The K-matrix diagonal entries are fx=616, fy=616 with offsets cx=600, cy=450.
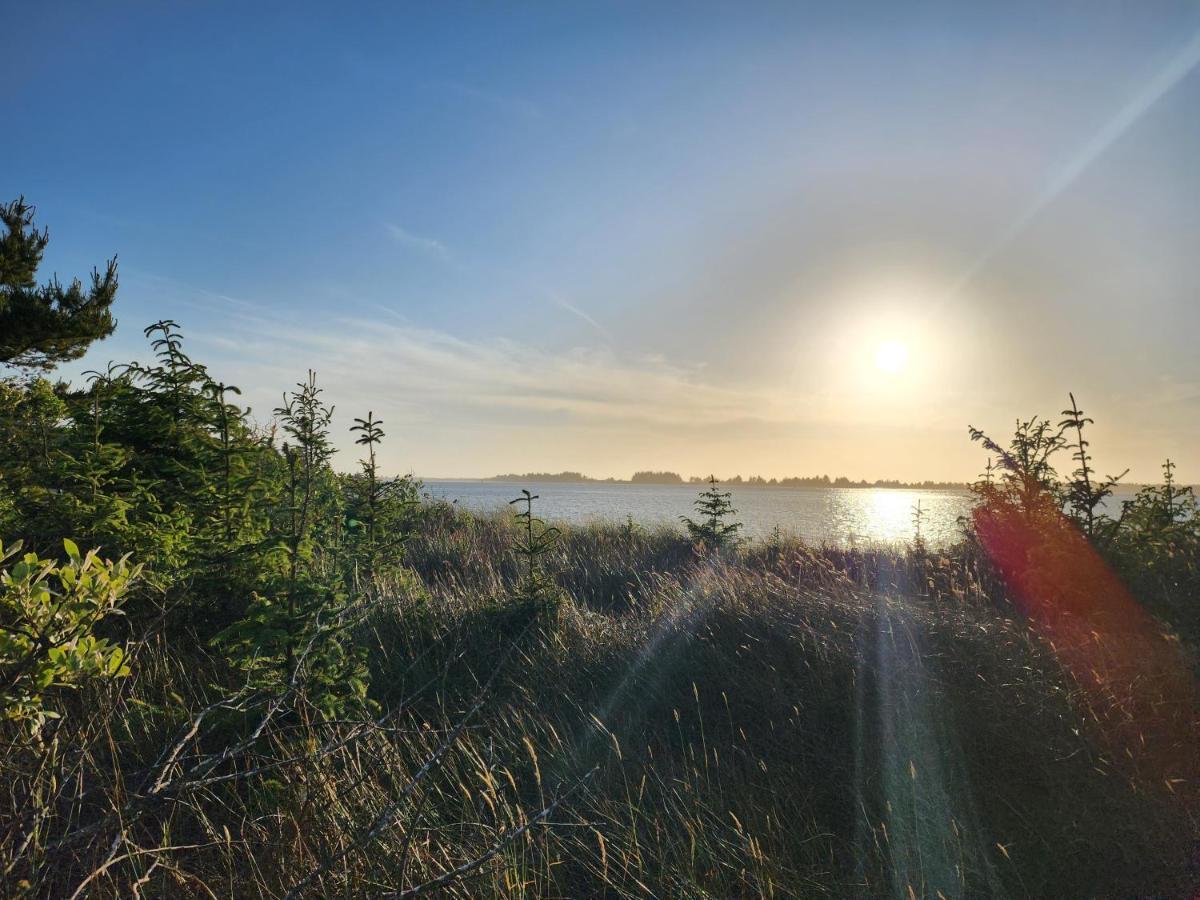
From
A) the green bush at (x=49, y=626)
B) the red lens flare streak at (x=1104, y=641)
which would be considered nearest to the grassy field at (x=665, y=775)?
the red lens flare streak at (x=1104, y=641)

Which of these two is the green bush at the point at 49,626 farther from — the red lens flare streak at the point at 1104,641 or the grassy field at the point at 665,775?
the red lens flare streak at the point at 1104,641

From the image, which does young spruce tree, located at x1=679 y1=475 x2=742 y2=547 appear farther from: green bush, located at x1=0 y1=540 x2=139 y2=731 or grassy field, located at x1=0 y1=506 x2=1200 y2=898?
green bush, located at x1=0 y1=540 x2=139 y2=731

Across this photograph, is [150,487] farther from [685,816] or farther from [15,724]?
[685,816]

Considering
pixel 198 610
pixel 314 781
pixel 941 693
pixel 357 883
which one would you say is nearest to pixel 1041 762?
pixel 941 693

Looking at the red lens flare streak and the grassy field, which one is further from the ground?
the red lens flare streak

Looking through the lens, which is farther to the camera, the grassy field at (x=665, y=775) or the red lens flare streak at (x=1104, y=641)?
the red lens flare streak at (x=1104, y=641)

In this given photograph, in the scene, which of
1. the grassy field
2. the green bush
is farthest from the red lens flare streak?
the green bush

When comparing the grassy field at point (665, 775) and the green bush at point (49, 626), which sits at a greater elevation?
the green bush at point (49, 626)

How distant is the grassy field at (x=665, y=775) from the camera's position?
287cm

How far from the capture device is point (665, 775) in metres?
4.34

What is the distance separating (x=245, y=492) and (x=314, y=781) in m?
3.89

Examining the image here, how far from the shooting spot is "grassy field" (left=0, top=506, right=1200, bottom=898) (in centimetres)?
287

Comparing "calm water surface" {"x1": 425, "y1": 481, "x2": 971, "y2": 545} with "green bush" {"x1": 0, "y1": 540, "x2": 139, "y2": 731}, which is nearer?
"green bush" {"x1": 0, "y1": 540, "x2": 139, "y2": 731}

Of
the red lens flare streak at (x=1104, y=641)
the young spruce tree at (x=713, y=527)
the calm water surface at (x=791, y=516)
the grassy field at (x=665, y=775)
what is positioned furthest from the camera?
Answer: the calm water surface at (x=791, y=516)
